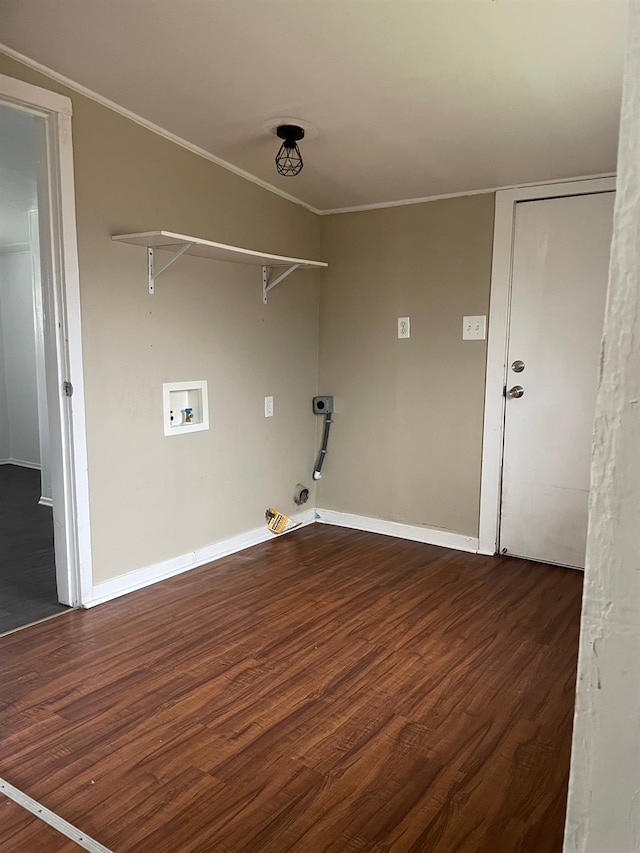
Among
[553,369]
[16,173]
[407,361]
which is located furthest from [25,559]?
[553,369]

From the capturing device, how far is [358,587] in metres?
3.13

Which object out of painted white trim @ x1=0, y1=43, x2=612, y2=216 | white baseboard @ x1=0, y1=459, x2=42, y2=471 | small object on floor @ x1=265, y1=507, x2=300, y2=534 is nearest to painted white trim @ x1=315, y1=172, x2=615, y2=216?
painted white trim @ x1=0, y1=43, x2=612, y2=216

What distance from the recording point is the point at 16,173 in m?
3.69

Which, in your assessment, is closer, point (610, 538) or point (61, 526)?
point (610, 538)

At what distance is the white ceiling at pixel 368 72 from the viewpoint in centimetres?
200

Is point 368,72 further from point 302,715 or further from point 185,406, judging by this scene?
point 302,715

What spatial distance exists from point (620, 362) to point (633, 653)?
20cm

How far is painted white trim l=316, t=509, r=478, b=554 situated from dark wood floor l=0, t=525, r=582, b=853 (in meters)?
0.48

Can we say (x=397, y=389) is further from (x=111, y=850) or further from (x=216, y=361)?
(x=111, y=850)

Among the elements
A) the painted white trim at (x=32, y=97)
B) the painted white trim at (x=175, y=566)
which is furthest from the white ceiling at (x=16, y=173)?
the painted white trim at (x=175, y=566)

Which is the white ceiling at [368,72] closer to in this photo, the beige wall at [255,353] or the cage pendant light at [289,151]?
the cage pendant light at [289,151]

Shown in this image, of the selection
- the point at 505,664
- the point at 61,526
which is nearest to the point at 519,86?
the point at 505,664

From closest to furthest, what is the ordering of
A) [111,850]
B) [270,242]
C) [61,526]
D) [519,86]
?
[111,850] < [519,86] < [61,526] < [270,242]

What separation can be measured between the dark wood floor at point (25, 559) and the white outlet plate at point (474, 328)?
2.49 metres
